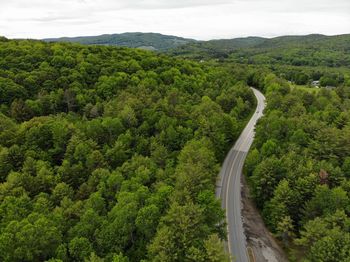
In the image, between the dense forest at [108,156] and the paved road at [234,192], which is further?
the paved road at [234,192]

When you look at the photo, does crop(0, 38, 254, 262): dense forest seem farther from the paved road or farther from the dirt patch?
the dirt patch

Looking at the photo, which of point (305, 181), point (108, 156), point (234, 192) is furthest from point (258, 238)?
point (108, 156)

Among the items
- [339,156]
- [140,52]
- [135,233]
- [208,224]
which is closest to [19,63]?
[140,52]

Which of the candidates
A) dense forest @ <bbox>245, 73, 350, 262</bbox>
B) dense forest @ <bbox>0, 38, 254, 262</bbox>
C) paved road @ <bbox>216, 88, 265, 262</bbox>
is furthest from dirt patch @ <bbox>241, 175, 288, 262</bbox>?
dense forest @ <bbox>0, 38, 254, 262</bbox>

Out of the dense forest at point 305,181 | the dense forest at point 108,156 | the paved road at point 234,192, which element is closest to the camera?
the dense forest at point 108,156

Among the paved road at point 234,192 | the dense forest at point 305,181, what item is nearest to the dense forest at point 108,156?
the dense forest at point 305,181

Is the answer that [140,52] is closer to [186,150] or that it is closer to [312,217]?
[186,150]

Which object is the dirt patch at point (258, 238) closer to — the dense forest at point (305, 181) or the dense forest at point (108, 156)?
the dense forest at point (305, 181)
